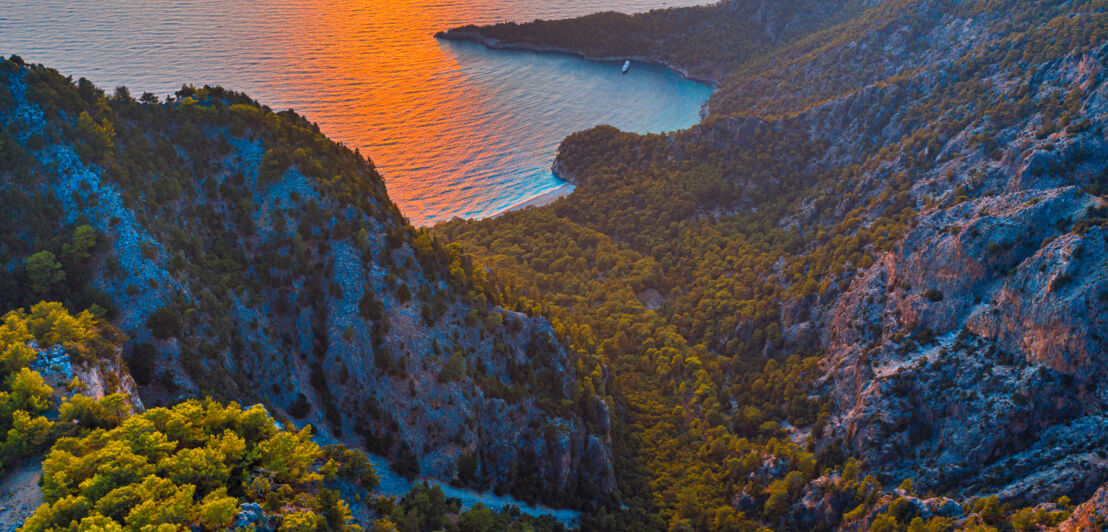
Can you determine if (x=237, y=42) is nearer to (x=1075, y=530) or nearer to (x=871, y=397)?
(x=871, y=397)

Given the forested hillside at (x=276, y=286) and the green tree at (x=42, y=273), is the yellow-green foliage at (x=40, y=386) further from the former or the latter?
the forested hillside at (x=276, y=286)

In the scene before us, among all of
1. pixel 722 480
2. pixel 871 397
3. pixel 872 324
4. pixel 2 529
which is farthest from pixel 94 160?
pixel 872 324

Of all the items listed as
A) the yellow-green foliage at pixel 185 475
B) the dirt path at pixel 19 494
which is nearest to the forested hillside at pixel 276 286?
the yellow-green foliage at pixel 185 475

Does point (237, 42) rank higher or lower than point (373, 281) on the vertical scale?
higher

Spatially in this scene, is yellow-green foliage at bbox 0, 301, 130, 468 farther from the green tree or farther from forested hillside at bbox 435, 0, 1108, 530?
forested hillside at bbox 435, 0, 1108, 530

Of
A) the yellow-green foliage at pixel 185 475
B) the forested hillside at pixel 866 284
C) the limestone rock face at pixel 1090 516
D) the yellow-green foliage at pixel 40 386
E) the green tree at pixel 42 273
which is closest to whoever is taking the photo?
the yellow-green foliage at pixel 185 475

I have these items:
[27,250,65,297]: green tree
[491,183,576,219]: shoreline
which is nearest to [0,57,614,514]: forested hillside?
[27,250,65,297]: green tree
